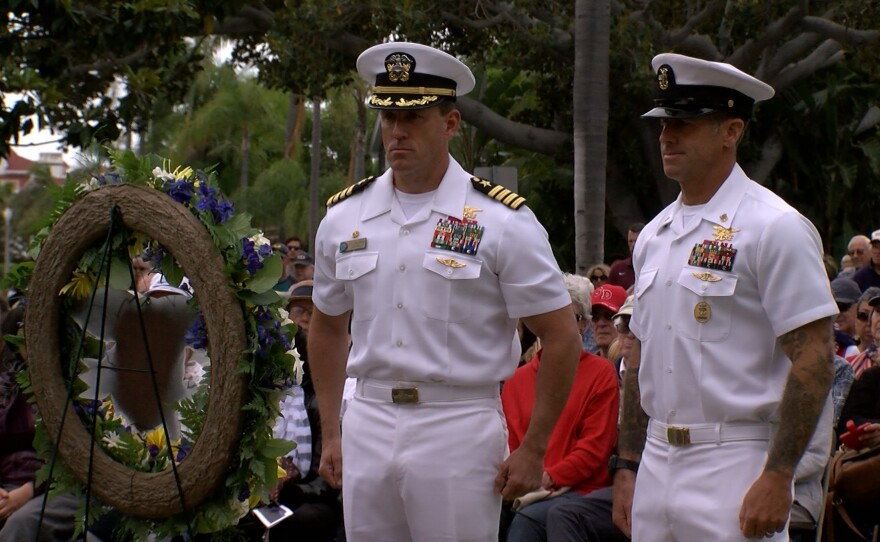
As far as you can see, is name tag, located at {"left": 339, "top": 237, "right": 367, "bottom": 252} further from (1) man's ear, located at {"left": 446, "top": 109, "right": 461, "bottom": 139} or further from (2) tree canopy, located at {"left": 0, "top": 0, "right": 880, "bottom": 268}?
(2) tree canopy, located at {"left": 0, "top": 0, "right": 880, "bottom": 268}

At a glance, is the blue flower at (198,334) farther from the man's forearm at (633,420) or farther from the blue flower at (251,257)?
the man's forearm at (633,420)

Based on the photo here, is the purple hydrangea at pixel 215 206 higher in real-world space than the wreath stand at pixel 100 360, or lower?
higher

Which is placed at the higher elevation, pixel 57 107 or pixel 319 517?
pixel 57 107

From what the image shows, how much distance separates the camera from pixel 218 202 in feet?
15.9

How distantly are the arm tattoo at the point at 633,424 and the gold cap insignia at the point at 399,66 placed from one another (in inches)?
50.0

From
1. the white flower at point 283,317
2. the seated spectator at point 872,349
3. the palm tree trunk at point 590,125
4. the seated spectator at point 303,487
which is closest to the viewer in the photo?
the white flower at point 283,317

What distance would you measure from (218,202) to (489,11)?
525 inches

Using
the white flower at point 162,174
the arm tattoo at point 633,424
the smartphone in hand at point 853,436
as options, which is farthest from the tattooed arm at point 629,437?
the smartphone in hand at point 853,436

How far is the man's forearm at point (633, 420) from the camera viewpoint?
4406mm

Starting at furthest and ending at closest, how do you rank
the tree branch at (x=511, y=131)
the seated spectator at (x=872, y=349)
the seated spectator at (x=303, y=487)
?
1. the tree branch at (x=511, y=131)
2. the seated spectator at (x=872, y=349)
3. the seated spectator at (x=303, y=487)

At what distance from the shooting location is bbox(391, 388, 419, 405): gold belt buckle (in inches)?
165

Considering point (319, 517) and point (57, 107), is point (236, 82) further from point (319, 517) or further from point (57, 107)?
point (319, 517)

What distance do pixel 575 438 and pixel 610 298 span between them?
1.15 m

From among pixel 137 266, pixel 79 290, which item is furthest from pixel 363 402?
pixel 137 266
